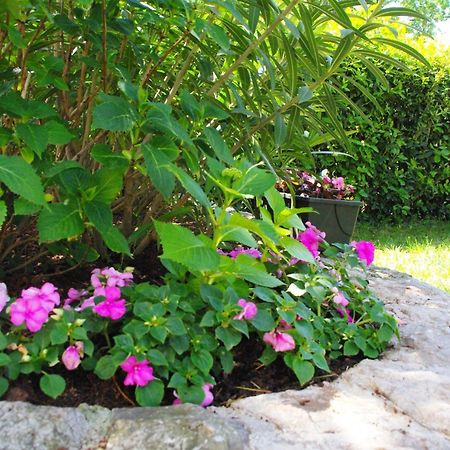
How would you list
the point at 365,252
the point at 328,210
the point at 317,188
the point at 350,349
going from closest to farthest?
the point at 350,349 < the point at 365,252 < the point at 328,210 < the point at 317,188

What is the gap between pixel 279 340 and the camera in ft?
5.36

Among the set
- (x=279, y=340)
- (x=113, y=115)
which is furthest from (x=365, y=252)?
(x=113, y=115)

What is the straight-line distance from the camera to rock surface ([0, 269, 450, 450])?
1.21 meters

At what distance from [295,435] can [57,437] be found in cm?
52

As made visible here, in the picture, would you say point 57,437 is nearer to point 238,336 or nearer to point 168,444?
point 168,444

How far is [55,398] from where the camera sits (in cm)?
136

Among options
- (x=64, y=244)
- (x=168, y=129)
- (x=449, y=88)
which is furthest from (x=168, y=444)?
(x=449, y=88)

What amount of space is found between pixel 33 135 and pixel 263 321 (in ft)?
2.57

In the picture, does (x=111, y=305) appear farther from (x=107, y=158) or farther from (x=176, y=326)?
(x=107, y=158)

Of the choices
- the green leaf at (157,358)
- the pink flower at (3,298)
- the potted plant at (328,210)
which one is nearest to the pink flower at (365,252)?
the green leaf at (157,358)


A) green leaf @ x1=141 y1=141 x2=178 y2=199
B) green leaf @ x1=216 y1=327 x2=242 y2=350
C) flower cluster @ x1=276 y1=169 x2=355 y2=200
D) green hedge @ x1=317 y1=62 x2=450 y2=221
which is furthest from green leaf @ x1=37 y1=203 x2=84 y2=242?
green hedge @ x1=317 y1=62 x2=450 y2=221

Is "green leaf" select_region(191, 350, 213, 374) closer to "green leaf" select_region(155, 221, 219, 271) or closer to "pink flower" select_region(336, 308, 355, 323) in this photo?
"green leaf" select_region(155, 221, 219, 271)

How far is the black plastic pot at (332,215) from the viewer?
13.8 ft

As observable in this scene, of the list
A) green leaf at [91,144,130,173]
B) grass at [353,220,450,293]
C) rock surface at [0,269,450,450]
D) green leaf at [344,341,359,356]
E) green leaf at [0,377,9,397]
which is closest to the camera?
rock surface at [0,269,450,450]
